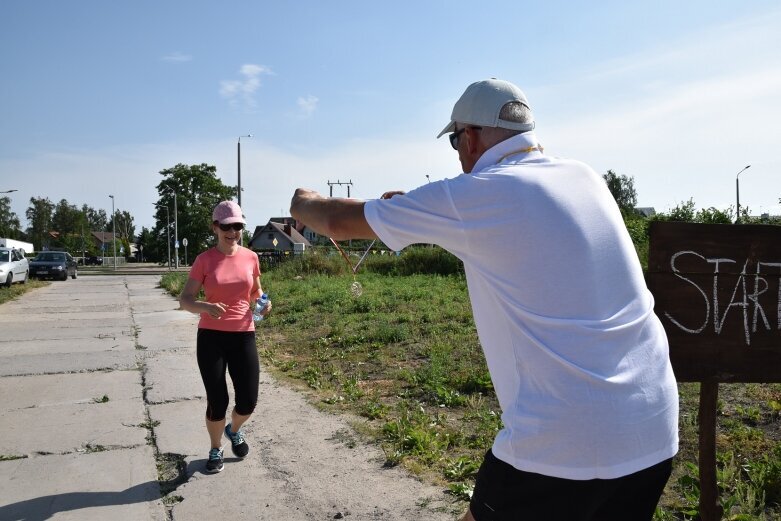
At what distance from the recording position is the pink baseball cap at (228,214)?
16.2ft

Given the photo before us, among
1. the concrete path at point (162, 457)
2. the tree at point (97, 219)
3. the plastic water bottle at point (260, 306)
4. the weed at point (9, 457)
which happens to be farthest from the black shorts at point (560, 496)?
the tree at point (97, 219)

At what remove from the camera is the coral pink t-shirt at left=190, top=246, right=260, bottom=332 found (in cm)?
479

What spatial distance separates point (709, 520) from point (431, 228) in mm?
2626

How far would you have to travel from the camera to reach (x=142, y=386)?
24.6 ft

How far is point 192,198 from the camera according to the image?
237ft

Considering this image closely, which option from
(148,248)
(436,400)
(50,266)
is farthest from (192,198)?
(436,400)

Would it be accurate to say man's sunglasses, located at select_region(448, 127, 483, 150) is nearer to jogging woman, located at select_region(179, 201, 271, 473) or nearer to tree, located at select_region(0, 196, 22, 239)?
jogging woman, located at select_region(179, 201, 271, 473)

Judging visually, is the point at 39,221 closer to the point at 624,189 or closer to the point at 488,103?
the point at 624,189

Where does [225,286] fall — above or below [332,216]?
below

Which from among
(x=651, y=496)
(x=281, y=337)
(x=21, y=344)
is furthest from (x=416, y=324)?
(x=651, y=496)

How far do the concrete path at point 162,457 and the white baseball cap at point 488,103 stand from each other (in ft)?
8.79

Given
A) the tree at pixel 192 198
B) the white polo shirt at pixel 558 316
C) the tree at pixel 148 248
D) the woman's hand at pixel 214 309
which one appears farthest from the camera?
the tree at pixel 148 248

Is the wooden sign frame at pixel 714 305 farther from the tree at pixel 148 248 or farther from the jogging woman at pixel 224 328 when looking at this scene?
the tree at pixel 148 248

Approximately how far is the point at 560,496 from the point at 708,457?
7.30ft
